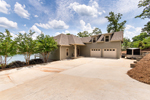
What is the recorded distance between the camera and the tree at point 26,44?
7300 millimetres

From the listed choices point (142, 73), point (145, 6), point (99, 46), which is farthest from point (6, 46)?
point (145, 6)

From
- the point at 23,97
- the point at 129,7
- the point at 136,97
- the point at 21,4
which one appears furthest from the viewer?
the point at 129,7

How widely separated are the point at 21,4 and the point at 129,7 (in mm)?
14559

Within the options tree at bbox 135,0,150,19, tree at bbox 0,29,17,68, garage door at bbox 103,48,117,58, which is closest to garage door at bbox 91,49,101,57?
garage door at bbox 103,48,117,58

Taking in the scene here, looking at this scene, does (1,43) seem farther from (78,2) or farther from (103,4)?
(103,4)

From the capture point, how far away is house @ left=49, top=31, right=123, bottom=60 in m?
13.0

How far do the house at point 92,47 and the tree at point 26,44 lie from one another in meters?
4.72

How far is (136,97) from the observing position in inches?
95.1

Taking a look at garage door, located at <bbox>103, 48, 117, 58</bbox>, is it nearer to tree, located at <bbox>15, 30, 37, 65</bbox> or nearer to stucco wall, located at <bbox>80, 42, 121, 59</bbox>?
stucco wall, located at <bbox>80, 42, 121, 59</bbox>

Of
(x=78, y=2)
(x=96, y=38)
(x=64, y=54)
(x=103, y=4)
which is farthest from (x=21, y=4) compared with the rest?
(x=96, y=38)

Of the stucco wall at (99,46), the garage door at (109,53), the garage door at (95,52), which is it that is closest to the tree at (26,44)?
the stucco wall at (99,46)

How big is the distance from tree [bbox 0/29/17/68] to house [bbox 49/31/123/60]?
635 cm

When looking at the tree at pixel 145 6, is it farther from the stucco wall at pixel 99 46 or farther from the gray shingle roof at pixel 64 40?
the gray shingle roof at pixel 64 40

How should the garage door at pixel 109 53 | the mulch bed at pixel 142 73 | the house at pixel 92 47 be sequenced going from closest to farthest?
the mulch bed at pixel 142 73 < the house at pixel 92 47 < the garage door at pixel 109 53
